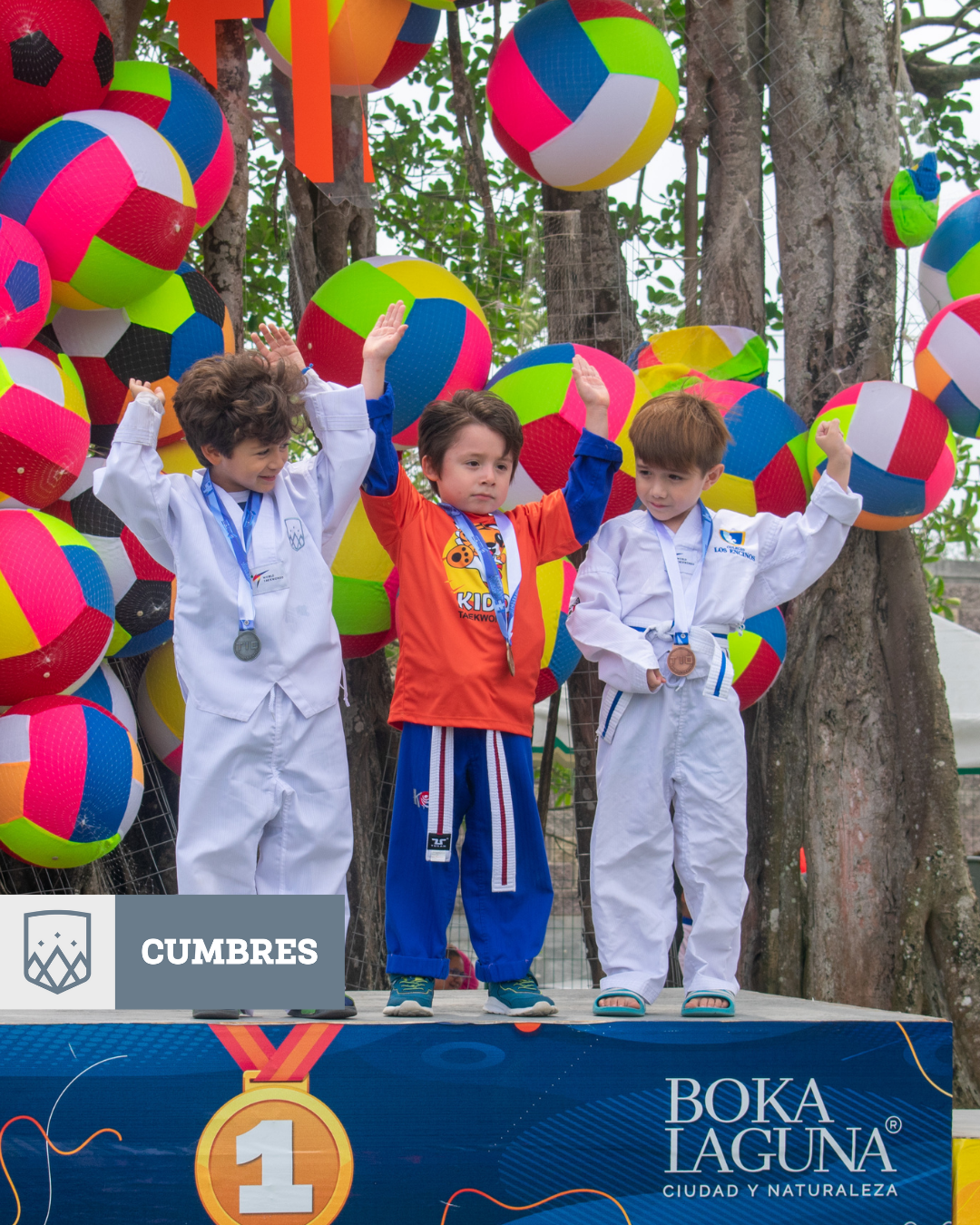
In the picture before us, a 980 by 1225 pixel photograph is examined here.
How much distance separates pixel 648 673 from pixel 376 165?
4.13 meters

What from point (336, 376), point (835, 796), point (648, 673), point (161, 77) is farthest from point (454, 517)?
point (835, 796)

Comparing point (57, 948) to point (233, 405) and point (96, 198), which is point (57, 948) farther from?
point (96, 198)

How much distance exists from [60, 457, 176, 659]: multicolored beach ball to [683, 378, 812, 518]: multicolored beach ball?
156cm

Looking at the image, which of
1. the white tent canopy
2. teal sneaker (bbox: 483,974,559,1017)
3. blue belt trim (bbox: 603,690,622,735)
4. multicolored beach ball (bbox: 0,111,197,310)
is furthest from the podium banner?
the white tent canopy

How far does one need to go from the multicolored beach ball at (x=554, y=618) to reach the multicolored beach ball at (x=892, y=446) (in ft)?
2.54

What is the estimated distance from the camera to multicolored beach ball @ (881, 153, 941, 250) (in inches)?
153

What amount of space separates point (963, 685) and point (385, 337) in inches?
214

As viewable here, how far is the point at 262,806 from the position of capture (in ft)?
8.36

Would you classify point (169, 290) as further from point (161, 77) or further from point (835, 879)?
point (835, 879)

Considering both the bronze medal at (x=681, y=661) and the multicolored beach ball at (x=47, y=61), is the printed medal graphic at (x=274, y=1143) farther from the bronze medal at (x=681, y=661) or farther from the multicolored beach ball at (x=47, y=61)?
the multicolored beach ball at (x=47, y=61)

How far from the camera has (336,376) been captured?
11.7 feet

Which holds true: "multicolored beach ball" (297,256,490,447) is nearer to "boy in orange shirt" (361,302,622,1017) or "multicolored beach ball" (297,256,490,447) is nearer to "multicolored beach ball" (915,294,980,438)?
"boy in orange shirt" (361,302,622,1017)

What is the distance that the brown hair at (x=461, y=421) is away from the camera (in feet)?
9.34

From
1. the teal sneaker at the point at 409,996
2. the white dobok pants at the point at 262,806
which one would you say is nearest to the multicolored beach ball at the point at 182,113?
the white dobok pants at the point at 262,806
